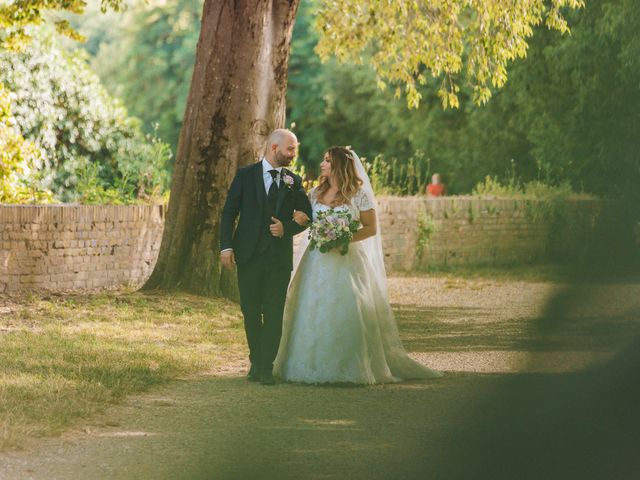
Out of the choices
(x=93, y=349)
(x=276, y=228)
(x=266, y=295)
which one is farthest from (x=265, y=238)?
(x=93, y=349)

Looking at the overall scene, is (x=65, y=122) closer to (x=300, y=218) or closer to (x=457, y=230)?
(x=457, y=230)

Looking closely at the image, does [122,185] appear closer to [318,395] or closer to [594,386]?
[318,395]

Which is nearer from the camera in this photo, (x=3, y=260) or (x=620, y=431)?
(x=620, y=431)

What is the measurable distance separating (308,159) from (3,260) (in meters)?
36.7

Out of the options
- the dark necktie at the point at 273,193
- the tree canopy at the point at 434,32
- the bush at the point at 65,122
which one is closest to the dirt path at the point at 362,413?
the dark necktie at the point at 273,193

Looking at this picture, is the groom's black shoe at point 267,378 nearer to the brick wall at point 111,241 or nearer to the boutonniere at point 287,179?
the boutonniere at point 287,179

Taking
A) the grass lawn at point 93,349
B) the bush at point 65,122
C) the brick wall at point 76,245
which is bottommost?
the grass lawn at point 93,349

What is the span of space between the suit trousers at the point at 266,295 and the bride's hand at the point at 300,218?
A: 313mm

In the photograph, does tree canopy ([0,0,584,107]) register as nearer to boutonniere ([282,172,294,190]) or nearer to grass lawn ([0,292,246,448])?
grass lawn ([0,292,246,448])

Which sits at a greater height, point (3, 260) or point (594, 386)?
point (594, 386)

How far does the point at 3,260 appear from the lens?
13.6 m

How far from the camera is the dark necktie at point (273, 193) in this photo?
8.15 meters

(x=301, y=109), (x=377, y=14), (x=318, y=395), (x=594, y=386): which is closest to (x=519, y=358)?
(x=594, y=386)

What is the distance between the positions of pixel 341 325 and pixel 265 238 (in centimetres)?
83
